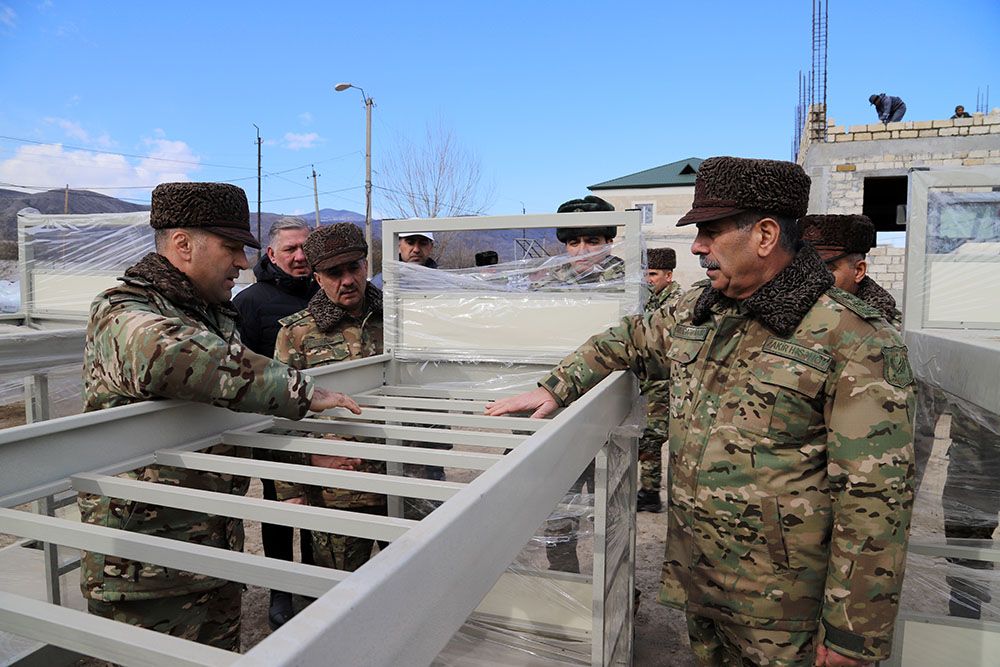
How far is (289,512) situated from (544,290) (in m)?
1.62

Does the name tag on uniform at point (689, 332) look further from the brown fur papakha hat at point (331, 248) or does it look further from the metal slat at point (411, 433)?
the brown fur papakha hat at point (331, 248)

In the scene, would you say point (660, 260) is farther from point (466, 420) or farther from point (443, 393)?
point (466, 420)

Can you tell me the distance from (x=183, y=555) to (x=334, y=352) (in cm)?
187

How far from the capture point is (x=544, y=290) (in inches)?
103

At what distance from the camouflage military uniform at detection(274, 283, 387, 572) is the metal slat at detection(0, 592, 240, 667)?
1.75m

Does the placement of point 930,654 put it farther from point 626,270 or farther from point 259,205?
point 259,205

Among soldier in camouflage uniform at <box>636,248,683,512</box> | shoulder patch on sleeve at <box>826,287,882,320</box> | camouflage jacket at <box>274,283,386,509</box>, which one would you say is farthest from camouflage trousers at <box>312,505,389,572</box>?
soldier in camouflage uniform at <box>636,248,683,512</box>

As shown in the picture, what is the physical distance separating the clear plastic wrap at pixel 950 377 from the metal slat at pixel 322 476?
209cm

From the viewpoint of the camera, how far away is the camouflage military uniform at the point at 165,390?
154cm

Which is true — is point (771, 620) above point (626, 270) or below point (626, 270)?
below

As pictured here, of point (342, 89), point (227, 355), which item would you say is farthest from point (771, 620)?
point (342, 89)

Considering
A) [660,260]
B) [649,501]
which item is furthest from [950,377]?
[660,260]

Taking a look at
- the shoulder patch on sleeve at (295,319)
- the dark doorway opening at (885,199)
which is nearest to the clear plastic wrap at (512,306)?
the shoulder patch on sleeve at (295,319)

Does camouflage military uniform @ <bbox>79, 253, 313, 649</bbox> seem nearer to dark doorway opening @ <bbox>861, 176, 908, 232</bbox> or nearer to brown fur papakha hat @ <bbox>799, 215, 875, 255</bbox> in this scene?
brown fur papakha hat @ <bbox>799, 215, 875, 255</bbox>
